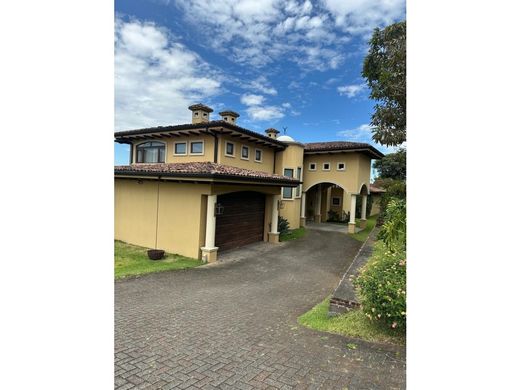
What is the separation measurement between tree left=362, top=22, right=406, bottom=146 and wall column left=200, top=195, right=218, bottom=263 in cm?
788

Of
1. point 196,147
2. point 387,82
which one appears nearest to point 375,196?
point 387,82

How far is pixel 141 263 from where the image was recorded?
10727mm

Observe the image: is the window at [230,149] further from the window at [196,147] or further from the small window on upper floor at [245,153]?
the window at [196,147]

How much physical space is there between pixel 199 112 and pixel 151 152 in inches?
153

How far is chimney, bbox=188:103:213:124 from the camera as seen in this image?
1706cm

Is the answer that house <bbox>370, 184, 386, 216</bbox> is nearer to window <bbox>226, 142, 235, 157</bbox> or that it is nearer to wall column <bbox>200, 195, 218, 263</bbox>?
window <bbox>226, 142, 235, 157</bbox>

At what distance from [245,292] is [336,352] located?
3.73 m

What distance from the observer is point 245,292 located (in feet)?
26.6

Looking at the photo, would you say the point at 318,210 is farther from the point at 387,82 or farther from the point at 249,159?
the point at 387,82

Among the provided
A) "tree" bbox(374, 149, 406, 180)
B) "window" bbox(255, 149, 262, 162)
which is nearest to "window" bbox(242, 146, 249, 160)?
"window" bbox(255, 149, 262, 162)

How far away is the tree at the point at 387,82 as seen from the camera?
10.5m

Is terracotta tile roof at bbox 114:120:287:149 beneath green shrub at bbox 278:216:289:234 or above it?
above
